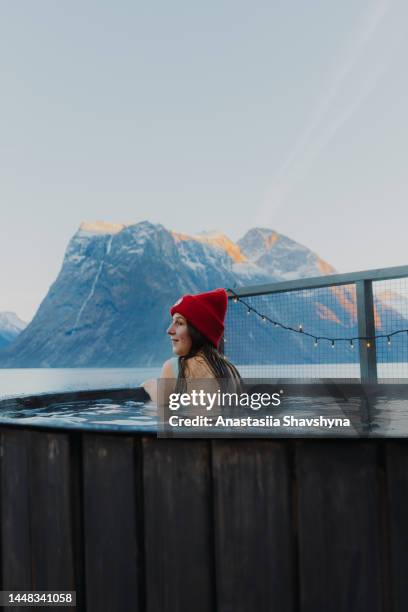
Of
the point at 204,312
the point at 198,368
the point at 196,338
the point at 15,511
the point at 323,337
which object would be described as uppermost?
the point at 323,337

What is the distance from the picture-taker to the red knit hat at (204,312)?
247 cm

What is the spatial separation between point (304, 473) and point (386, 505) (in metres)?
0.17

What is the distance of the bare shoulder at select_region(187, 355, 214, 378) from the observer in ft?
7.65

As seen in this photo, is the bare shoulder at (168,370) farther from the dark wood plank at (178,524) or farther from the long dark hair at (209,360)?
the dark wood plank at (178,524)

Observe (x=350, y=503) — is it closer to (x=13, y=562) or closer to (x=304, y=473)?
(x=304, y=473)

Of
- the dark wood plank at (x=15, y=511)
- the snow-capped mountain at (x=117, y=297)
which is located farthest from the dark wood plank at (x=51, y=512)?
the snow-capped mountain at (x=117, y=297)

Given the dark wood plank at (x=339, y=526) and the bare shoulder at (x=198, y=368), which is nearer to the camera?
the dark wood plank at (x=339, y=526)

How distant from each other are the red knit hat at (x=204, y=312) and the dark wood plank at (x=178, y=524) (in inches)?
50.2

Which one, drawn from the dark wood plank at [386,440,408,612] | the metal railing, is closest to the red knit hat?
the dark wood plank at [386,440,408,612]

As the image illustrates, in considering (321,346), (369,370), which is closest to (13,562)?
(369,370)

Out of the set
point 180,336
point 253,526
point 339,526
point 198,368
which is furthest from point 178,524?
point 180,336

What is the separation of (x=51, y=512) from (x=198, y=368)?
1078 millimetres

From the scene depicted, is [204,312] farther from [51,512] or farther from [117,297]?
[117,297]

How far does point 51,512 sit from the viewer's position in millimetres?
1366
